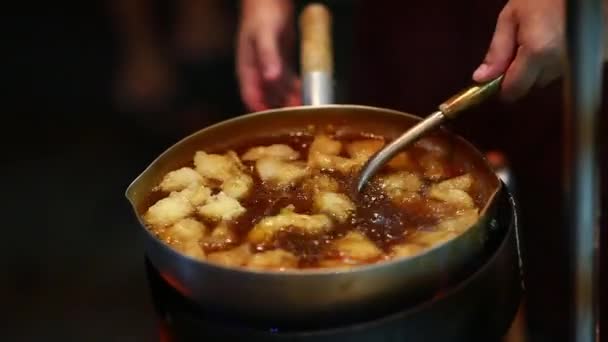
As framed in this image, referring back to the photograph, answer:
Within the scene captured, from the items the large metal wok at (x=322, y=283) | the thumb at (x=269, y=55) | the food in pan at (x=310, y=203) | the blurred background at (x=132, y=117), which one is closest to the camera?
the large metal wok at (x=322, y=283)

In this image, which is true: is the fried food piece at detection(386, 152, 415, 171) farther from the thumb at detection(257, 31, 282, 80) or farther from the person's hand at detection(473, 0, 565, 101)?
the thumb at detection(257, 31, 282, 80)

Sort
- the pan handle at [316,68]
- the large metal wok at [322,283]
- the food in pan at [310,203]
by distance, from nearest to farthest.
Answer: the large metal wok at [322,283], the food in pan at [310,203], the pan handle at [316,68]

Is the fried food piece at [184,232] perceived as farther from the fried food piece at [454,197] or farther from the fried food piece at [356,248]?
the fried food piece at [454,197]

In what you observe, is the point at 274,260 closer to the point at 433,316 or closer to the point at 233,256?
the point at 233,256

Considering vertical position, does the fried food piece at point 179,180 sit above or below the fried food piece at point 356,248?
above

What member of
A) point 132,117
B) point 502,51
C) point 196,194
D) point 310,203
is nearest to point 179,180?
point 196,194

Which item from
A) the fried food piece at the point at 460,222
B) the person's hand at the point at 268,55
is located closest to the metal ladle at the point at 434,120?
the fried food piece at the point at 460,222

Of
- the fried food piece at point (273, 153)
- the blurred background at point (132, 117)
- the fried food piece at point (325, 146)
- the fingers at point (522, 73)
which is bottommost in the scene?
the blurred background at point (132, 117)

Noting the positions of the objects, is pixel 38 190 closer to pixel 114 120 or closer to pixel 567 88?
pixel 114 120

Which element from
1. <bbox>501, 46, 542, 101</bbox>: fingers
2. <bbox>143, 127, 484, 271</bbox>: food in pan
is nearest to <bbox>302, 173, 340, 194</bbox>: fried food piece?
<bbox>143, 127, 484, 271</bbox>: food in pan
